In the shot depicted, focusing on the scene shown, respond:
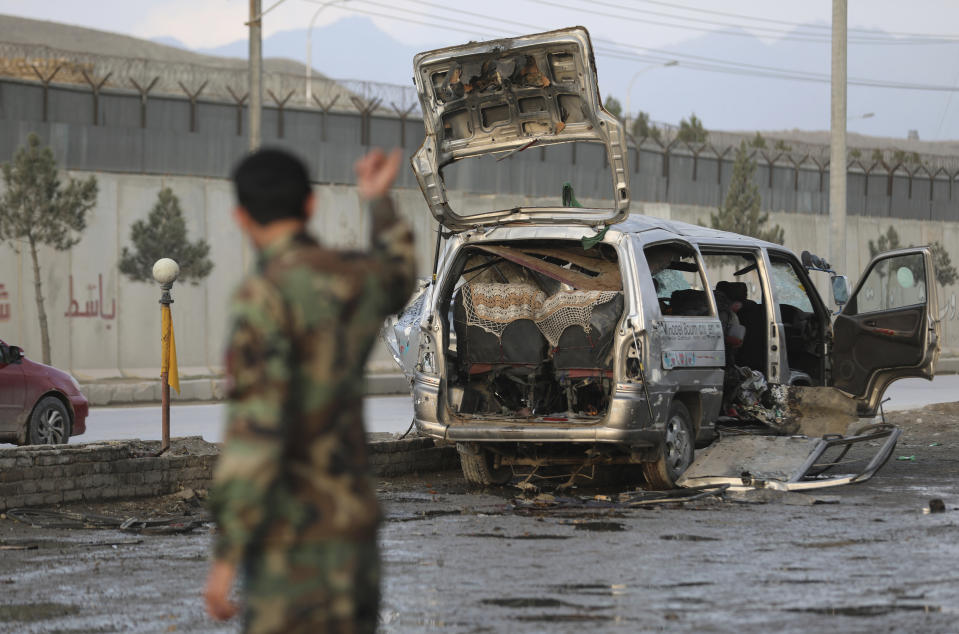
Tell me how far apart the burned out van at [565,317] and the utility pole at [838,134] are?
1013 cm

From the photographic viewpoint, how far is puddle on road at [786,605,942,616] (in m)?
5.93

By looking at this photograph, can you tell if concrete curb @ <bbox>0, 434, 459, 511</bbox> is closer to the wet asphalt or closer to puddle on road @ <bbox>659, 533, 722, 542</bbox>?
the wet asphalt

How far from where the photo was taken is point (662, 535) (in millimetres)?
8297

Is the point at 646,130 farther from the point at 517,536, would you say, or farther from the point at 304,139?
the point at 517,536

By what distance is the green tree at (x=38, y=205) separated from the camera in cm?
2844

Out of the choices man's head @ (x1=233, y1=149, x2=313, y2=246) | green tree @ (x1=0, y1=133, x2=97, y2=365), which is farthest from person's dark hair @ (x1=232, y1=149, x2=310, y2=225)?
green tree @ (x1=0, y1=133, x2=97, y2=365)

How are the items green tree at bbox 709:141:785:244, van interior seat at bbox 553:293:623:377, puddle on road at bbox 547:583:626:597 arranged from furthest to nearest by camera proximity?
1. green tree at bbox 709:141:785:244
2. van interior seat at bbox 553:293:623:377
3. puddle on road at bbox 547:583:626:597

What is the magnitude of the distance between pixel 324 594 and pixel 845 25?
20.1 metres

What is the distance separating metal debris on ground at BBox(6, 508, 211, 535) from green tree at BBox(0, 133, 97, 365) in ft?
65.8

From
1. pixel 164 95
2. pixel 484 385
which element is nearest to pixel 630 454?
pixel 484 385

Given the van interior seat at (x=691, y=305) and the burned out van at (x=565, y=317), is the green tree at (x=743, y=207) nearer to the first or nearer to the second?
the burned out van at (x=565, y=317)

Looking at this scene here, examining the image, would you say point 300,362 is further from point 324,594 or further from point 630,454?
point 630,454

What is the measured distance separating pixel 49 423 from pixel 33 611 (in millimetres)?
8617

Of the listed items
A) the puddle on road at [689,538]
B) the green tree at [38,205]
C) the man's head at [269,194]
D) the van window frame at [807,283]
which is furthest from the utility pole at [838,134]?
the man's head at [269,194]
